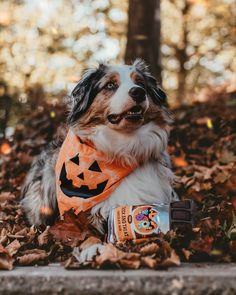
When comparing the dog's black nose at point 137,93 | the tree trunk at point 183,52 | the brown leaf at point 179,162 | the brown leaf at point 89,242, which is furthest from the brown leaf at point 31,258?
the tree trunk at point 183,52

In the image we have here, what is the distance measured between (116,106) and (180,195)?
5.25 ft

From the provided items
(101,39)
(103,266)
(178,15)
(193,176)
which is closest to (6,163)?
(193,176)

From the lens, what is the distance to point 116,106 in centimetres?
384

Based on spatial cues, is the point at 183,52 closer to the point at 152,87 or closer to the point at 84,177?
the point at 152,87

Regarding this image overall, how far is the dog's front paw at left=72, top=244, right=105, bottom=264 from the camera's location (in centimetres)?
305

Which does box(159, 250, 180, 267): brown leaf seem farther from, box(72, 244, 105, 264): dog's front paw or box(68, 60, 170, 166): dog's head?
box(68, 60, 170, 166): dog's head

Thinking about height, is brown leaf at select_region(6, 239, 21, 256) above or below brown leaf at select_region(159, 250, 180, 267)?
below

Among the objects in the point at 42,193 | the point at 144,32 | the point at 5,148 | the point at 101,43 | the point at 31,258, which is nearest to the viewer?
the point at 31,258

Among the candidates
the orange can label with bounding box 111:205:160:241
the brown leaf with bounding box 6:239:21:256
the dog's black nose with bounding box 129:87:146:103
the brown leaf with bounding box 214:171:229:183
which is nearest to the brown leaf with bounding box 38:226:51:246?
the brown leaf with bounding box 6:239:21:256

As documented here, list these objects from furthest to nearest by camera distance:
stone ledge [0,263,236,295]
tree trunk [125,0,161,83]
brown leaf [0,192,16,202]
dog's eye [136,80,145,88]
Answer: tree trunk [125,0,161,83]
brown leaf [0,192,16,202]
dog's eye [136,80,145,88]
stone ledge [0,263,236,295]

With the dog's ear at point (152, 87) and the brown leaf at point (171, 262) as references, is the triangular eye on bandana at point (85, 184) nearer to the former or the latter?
the dog's ear at point (152, 87)

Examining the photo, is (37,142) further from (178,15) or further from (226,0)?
(178,15)

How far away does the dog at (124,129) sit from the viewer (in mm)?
3812

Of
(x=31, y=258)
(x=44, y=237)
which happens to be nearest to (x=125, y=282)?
(x=31, y=258)
